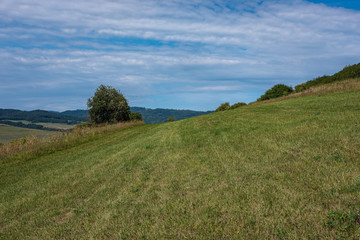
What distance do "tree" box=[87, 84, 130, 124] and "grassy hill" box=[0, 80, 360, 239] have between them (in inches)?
1733

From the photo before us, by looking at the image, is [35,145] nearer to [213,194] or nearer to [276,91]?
[213,194]

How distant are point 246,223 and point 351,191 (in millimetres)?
2740

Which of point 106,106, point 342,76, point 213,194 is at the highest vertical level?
point 342,76

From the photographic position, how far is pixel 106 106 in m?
56.2

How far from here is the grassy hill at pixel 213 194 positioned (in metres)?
5.15

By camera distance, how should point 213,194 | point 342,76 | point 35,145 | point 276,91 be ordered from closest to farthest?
point 213,194, point 35,145, point 342,76, point 276,91


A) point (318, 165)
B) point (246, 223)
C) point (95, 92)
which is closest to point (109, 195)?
point (246, 223)

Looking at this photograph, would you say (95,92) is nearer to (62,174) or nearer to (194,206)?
(62,174)

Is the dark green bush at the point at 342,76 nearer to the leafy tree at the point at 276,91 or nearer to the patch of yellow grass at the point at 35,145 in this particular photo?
the leafy tree at the point at 276,91

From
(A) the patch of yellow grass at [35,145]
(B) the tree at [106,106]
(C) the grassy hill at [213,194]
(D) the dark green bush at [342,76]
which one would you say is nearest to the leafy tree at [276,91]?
(D) the dark green bush at [342,76]

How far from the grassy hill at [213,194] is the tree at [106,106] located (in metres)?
44.0

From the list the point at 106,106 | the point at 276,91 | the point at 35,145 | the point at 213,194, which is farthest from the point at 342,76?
the point at 35,145

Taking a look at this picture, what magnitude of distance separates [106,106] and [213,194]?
174 ft

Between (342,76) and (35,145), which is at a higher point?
(342,76)
